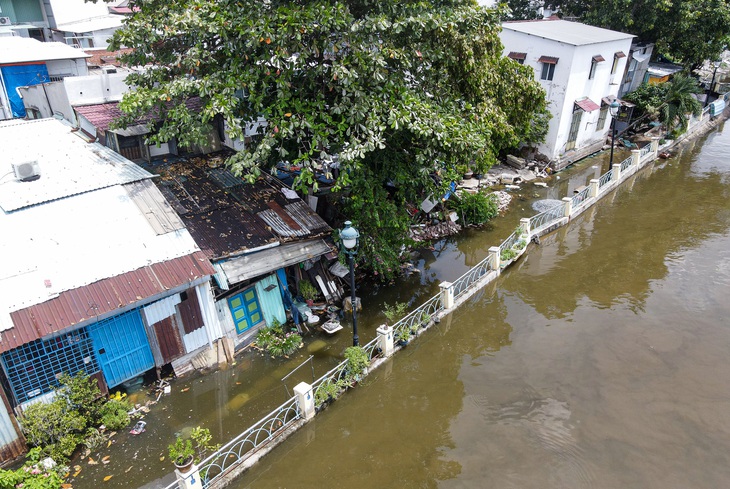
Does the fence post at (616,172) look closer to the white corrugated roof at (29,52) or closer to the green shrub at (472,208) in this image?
the green shrub at (472,208)

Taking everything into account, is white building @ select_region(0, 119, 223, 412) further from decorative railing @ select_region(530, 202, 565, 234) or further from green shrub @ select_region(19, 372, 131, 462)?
decorative railing @ select_region(530, 202, 565, 234)

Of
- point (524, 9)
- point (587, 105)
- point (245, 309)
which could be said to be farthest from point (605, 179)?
point (524, 9)

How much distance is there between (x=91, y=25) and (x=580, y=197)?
32255mm

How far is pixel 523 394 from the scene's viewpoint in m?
11.1

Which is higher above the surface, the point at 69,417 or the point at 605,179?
the point at 69,417

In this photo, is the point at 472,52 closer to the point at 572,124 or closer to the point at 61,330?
the point at 61,330

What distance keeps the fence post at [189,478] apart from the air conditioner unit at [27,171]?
8.31 meters

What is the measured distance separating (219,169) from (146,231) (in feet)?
14.3

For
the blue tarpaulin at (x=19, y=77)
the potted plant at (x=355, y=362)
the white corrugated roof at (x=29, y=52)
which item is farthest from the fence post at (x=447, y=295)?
the blue tarpaulin at (x=19, y=77)

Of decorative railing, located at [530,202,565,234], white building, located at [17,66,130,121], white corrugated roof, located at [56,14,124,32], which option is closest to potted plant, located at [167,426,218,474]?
white building, located at [17,66,130,121]

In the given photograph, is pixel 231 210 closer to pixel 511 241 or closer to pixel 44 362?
pixel 44 362

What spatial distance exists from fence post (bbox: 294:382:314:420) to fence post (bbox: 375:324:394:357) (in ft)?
8.14

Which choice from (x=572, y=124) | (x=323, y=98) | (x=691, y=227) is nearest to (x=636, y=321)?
(x=691, y=227)

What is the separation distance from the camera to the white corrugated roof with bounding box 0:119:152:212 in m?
11.3
